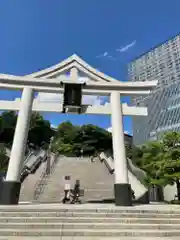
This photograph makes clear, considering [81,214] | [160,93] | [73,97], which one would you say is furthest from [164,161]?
[160,93]

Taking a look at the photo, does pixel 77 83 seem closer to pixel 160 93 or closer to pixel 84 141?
pixel 84 141

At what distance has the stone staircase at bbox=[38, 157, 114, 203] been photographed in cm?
1268

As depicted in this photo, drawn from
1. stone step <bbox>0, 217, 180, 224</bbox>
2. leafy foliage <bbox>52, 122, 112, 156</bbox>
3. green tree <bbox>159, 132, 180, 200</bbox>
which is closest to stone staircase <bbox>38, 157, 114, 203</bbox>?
green tree <bbox>159, 132, 180, 200</bbox>

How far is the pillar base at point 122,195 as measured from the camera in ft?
27.8

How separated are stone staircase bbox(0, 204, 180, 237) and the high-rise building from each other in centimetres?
4730

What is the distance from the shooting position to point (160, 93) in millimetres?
64125

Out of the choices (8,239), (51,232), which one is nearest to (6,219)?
(8,239)

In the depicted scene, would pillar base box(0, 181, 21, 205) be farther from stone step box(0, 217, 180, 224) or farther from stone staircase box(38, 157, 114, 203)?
stone staircase box(38, 157, 114, 203)

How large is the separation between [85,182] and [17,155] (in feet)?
25.1

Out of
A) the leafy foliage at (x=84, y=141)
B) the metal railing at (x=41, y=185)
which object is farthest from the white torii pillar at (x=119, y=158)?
the leafy foliage at (x=84, y=141)

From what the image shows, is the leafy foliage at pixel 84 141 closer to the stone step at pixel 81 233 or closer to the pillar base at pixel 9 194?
the pillar base at pixel 9 194

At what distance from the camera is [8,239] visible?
506cm

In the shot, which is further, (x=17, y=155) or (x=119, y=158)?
(x=119, y=158)

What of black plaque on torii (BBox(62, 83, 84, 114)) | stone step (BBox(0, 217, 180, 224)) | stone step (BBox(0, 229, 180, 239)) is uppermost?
black plaque on torii (BBox(62, 83, 84, 114))
